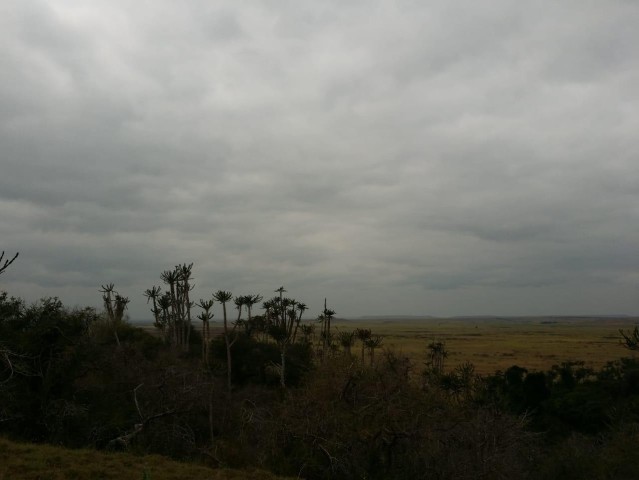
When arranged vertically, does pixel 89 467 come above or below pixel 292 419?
below

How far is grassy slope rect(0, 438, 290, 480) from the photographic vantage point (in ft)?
36.9

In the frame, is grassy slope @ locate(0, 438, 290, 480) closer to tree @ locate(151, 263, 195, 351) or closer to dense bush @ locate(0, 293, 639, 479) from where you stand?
dense bush @ locate(0, 293, 639, 479)

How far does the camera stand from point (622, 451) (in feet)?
61.5

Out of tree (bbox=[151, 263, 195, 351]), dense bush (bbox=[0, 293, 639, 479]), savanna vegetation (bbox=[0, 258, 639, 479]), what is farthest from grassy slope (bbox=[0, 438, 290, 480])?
tree (bbox=[151, 263, 195, 351])

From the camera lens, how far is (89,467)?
12.0m

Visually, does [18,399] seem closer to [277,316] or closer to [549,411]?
[549,411]

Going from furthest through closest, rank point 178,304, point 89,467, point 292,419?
point 178,304, point 292,419, point 89,467

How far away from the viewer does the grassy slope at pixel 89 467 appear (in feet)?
36.9

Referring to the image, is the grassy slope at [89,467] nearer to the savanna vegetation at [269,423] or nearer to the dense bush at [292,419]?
the savanna vegetation at [269,423]

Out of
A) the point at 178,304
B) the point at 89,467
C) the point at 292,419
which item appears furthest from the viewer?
the point at 178,304

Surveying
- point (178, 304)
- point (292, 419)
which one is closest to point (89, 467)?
point (292, 419)

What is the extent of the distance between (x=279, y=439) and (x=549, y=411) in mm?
29736

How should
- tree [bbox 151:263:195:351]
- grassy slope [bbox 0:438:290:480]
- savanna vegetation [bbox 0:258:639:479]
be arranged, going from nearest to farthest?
grassy slope [bbox 0:438:290:480], savanna vegetation [bbox 0:258:639:479], tree [bbox 151:263:195:351]

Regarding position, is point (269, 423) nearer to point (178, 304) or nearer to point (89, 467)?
point (89, 467)
